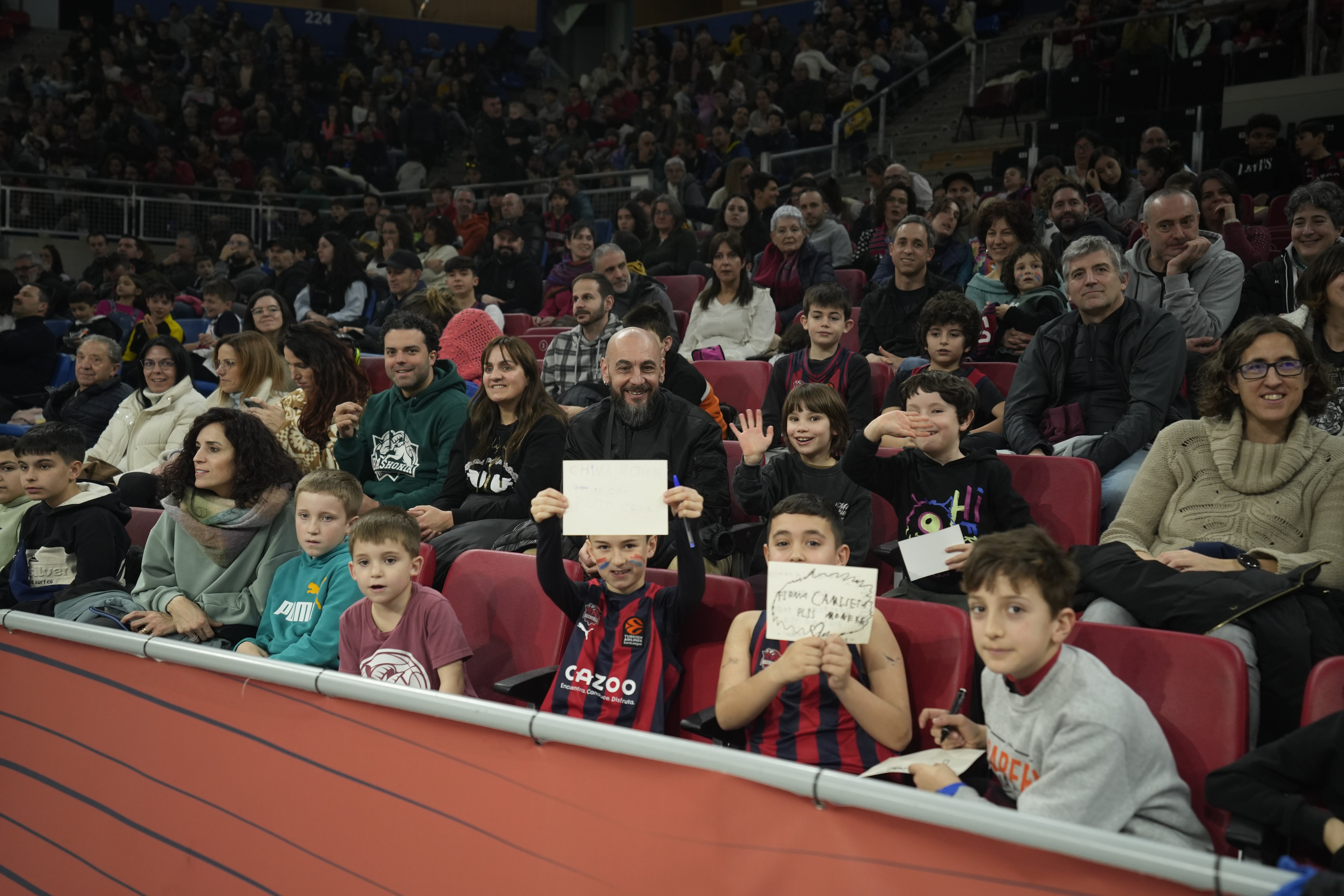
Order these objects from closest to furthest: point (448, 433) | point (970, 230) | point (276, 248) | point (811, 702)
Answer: point (811, 702)
point (448, 433)
point (970, 230)
point (276, 248)

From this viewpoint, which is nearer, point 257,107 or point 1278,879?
point 1278,879

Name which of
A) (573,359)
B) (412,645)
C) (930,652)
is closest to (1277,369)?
(930,652)

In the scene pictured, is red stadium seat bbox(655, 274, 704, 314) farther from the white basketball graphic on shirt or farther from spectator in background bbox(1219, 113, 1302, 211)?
the white basketball graphic on shirt

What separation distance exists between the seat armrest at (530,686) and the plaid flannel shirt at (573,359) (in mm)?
2401

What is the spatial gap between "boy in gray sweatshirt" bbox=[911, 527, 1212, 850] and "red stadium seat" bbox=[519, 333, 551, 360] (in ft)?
14.7

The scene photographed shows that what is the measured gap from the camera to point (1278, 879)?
4.04 feet

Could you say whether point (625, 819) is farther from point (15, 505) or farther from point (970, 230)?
point (970, 230)

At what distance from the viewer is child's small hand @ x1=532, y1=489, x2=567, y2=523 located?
2572mm

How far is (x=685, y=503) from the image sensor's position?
250 cm

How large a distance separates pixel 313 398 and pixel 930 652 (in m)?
3.05

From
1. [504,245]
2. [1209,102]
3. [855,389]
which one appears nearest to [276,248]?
[504,245]

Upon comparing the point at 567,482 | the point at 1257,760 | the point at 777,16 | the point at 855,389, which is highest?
the point at 777,16

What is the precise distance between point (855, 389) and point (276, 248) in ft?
19.8

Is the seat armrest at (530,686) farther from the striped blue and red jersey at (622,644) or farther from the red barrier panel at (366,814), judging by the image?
the red barrier panel at (366,814)
